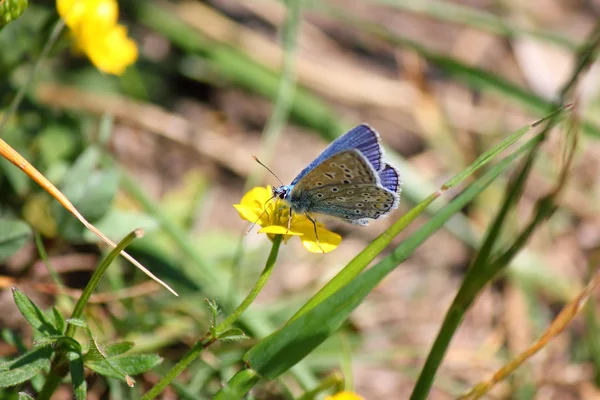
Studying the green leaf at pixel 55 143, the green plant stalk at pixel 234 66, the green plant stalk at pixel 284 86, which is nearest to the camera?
the green leaf at pixel 55 143

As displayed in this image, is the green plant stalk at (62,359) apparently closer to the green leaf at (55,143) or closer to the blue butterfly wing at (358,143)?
the blue butterfly wing at (358,143)

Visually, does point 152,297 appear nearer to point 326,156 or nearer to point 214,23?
point 326,156

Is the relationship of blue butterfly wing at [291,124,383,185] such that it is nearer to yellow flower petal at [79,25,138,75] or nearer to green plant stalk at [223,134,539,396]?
green plant stalk at [223,134,539,396]

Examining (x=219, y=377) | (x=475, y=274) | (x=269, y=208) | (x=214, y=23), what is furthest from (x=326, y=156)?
(x=214, y=23)

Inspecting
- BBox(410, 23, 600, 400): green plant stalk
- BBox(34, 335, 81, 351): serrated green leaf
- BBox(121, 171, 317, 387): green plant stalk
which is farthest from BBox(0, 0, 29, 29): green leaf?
BBox(410, 23, 600, 400): green plant stalk

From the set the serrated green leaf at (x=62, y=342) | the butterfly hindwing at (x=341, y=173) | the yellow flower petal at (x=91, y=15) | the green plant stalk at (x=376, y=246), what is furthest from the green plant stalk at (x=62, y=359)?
the yellow flower petal at (x=91, y=15)

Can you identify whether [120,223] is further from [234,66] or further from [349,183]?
[234,66]
